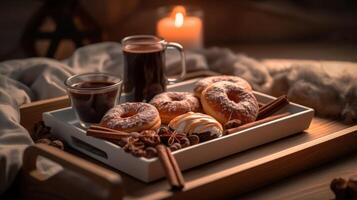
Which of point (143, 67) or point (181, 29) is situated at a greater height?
point (143, 67)

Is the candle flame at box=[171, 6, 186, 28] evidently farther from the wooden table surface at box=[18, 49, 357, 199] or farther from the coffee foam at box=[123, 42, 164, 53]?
the wooden table surface at box=[18, 49, 357, 199]

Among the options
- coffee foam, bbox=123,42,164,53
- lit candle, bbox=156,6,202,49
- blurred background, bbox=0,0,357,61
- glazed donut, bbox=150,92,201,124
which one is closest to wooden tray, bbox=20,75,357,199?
glazed donut, bbox=150,92,201,124

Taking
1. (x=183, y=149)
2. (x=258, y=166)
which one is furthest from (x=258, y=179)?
(x=183, y=149)

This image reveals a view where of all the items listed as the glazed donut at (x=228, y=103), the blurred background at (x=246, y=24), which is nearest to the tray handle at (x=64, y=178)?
the glazed donut at (x=228, y=103)

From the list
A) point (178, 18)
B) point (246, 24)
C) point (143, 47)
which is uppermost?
point (143, 47)

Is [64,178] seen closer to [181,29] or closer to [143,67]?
[143,67]

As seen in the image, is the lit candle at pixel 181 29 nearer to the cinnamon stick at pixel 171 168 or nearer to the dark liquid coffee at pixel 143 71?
the dark liquid coffee at pixel 143 71
